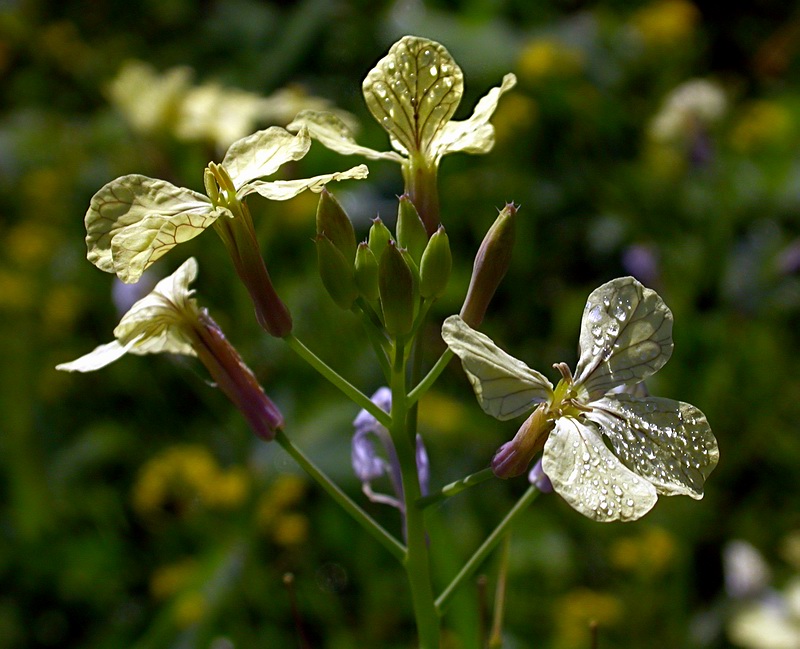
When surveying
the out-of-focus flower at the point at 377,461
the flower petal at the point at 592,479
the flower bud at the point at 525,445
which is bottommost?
the out-of-focus flower at the point at 377,461

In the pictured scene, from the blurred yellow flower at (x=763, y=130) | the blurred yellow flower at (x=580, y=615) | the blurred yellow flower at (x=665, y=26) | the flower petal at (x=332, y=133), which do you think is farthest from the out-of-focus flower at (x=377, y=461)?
the blurred yellow flower at (x=665, y=26)

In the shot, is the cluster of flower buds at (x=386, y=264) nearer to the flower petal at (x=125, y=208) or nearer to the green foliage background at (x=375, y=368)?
the flower petal at (x=125, y=208)

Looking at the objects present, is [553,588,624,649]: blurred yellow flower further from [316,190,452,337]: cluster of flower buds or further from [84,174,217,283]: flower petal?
[84,174,217,283]: flower petal

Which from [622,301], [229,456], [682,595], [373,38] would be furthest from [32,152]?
[622,301]

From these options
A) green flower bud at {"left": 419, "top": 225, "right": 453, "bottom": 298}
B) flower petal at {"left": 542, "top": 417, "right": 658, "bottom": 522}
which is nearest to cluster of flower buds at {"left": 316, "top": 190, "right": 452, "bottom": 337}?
green flower bud at {"left": 419, "top": 225, "right": 453, "bottom": 298}

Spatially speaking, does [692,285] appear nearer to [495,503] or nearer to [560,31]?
[495,503]

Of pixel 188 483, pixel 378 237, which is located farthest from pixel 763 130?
pixel 378 237

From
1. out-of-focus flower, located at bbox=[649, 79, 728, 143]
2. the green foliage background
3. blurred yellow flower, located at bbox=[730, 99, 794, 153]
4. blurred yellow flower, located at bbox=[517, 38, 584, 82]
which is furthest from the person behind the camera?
blurred yellow flower, located at bbox=[730, 99, 794, 153]
